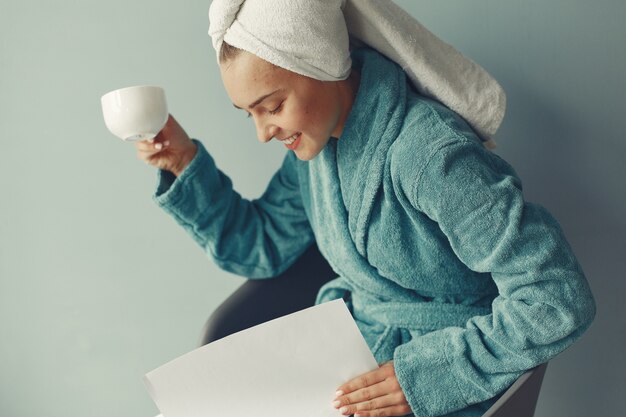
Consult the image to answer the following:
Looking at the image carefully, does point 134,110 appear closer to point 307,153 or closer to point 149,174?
point 307,153

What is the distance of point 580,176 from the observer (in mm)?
1319

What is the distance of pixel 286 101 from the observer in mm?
1089

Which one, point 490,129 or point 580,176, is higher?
point 490,129

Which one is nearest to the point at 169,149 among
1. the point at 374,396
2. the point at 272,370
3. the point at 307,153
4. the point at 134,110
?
the point at 134,110

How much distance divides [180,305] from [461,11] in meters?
0.86

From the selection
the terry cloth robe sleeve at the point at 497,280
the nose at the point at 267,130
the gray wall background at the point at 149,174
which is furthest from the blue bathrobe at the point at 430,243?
the gray wall background at the point at 149,174

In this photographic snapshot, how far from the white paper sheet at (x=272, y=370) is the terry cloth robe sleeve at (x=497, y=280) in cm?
10

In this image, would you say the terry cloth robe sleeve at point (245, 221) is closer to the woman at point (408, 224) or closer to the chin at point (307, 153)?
the woman at point (408, 224)

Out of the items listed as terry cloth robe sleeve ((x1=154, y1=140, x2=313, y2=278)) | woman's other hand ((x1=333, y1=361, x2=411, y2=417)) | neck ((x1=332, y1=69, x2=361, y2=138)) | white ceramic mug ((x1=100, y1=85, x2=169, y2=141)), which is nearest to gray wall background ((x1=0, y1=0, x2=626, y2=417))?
terry cloth robe sleeve ((x1=154, y1=140, x2=313, y2=278))

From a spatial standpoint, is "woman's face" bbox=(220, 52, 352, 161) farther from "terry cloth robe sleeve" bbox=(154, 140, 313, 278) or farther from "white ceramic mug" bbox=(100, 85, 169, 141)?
"terry cloth robe sleeve" bbox=(154, 140, 313, 278)

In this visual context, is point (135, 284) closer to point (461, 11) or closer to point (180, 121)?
point (180, 121)

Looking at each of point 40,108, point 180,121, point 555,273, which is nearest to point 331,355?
point 555,273

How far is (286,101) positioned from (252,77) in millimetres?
60

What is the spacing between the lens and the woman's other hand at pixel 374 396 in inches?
42.4
